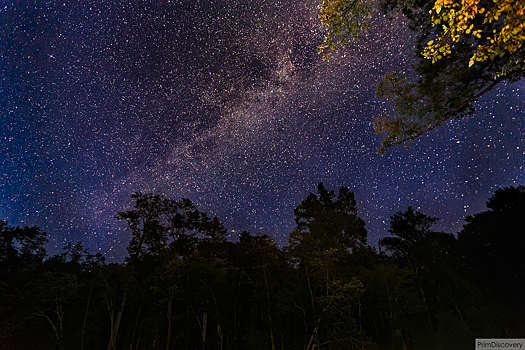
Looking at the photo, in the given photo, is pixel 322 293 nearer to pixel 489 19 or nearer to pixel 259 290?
pixel 259 290

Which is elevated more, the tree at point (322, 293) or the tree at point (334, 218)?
the tree at point (334, 218)

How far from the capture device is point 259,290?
2311cm

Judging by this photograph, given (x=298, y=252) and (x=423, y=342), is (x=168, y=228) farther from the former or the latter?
(x=423, y=342)

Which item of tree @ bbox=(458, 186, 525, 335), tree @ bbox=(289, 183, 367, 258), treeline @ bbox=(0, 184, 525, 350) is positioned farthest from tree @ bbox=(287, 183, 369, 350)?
tree @ bbox=(458, 186, 525, 335)

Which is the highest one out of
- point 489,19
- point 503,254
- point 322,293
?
point 489,19

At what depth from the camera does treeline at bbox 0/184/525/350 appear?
1930cm

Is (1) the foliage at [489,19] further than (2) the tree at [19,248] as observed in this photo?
No

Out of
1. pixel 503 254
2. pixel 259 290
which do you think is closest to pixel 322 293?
pixel 259 290

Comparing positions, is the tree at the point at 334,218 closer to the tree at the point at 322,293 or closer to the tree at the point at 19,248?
the tree at the point at 322,293

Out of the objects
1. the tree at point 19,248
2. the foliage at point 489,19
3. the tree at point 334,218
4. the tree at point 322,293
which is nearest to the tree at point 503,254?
the tree at point 334,218

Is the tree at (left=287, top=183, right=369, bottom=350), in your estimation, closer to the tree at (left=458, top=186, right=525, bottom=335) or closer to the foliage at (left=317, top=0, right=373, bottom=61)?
the foliage at (left=317, top=0, right=373, bottom=61)

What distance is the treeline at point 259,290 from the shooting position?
760 inches

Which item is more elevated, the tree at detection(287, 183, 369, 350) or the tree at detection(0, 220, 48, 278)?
the tree at detection(0, 220, 48, 278)

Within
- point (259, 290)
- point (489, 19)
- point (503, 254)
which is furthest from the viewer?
point (503, 254)
